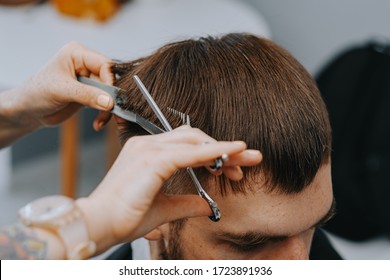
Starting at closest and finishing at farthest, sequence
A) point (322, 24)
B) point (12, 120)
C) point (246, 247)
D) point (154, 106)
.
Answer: point (154, 106), point (246, 247), point (12, 120), point (322, 24)

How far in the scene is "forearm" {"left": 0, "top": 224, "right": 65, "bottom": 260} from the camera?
0.73 meters

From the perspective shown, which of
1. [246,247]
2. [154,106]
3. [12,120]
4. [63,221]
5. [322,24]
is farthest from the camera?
[322,24]

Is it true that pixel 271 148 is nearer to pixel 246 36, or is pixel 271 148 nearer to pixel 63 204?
pixel 246 36

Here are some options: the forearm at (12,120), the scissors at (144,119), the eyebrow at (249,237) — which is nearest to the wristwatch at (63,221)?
the scissors at (144,119)

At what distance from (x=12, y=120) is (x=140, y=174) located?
1.75 feet

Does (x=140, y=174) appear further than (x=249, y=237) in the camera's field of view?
No

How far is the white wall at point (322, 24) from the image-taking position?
8.30 ft

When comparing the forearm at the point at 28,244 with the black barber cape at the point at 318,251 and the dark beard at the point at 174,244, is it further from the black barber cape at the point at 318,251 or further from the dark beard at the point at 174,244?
the black barber cape at the point at 318,251

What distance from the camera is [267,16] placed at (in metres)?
2.76

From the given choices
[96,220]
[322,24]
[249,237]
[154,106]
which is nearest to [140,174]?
[96,220]

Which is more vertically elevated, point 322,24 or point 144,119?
point 144,119

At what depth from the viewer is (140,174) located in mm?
758

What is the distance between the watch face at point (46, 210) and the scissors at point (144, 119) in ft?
0.66

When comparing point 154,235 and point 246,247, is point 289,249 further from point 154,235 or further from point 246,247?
point 154,235
